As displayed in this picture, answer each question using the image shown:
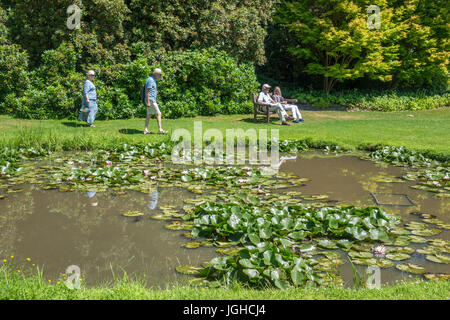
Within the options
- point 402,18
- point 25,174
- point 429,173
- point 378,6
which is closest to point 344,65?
point 378,6

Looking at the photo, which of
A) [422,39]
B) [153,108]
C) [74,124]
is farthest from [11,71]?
[422,39]

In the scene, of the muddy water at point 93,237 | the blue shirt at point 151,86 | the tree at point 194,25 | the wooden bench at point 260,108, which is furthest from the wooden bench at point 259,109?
the muddy water at point 93,237

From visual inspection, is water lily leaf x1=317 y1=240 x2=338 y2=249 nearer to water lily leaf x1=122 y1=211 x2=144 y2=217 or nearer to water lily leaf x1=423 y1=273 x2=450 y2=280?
water lily leaf x1=423 y1=273 x2=450 y2=280

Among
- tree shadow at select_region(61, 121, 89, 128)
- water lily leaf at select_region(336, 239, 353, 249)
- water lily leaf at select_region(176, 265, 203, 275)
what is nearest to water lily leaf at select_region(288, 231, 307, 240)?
water lily leaf at select_region(336, 239, 353, 249)

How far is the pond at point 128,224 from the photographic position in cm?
350

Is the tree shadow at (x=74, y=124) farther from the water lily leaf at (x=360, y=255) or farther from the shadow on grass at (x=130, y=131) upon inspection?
the water lily leaf at (x=360, y=255)

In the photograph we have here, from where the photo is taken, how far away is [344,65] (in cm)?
2141

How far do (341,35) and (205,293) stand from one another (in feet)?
63.1

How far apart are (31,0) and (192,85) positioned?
22.1ft

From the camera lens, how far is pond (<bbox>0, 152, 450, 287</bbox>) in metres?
3.50

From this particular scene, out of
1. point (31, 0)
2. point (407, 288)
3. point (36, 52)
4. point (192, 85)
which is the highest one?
point (31, 0)

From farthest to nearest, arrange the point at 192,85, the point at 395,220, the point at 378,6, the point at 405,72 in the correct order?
the point at 405,72
the point at 378,6
the point at 192,85
the point at 395,220

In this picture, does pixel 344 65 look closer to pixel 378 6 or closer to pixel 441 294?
pixel 378 6

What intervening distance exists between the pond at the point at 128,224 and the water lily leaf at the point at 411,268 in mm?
59
